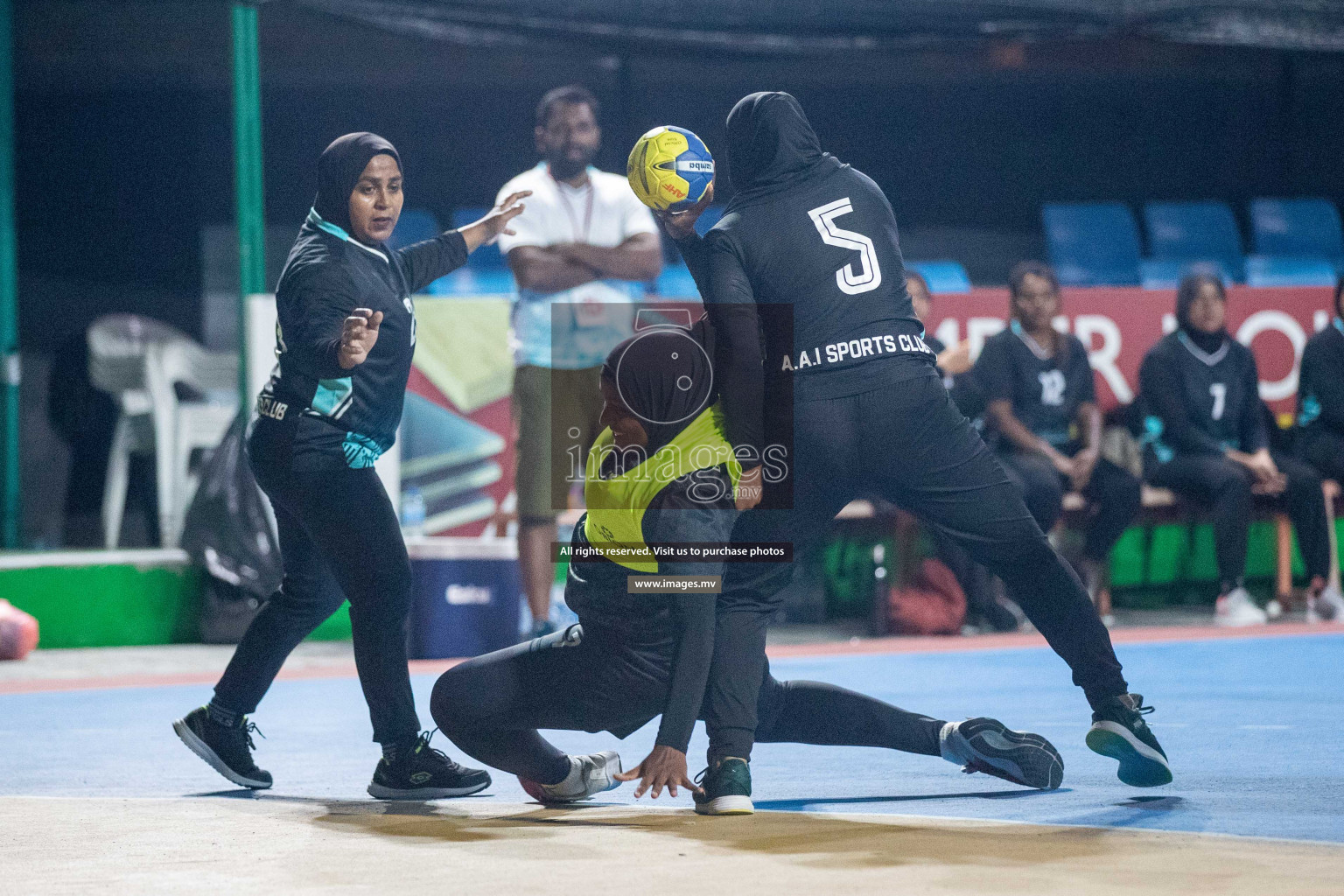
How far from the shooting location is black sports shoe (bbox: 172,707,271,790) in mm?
4648

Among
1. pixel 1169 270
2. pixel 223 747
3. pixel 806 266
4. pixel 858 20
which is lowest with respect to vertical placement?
pixel 223 747

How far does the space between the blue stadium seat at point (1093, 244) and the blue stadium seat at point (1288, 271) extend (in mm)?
884

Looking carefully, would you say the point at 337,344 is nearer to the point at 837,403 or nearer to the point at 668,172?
the point at 668,172

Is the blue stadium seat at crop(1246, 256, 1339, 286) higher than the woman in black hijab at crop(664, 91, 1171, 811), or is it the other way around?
the blue stadium seat at crop(1246, 256, 1339, 286)

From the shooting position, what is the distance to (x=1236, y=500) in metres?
8.88

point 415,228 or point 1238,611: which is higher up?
point 415,228

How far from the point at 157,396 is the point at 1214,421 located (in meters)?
6.35

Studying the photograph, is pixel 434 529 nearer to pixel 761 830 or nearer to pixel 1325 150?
pixel 761 830

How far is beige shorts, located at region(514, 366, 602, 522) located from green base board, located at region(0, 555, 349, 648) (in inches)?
69.8

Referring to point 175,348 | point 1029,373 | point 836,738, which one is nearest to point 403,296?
point 836,738

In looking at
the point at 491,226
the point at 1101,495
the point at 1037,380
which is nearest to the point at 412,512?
the point at 1037,380

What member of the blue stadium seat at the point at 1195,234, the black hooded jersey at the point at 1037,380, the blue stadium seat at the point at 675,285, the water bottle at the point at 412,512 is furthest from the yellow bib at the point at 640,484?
the blue stadium seat at the point at 1195,234

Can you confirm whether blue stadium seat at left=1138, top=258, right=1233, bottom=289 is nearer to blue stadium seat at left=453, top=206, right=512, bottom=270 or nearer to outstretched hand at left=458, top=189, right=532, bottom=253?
blue stadium seat at left=453, top=206, right=512, bottom=270

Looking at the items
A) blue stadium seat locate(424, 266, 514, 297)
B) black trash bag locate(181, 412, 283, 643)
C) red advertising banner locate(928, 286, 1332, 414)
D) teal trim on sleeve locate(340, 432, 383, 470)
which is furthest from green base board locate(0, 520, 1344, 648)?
teal trim on sleeve locate(340, 432, 383, 470)
